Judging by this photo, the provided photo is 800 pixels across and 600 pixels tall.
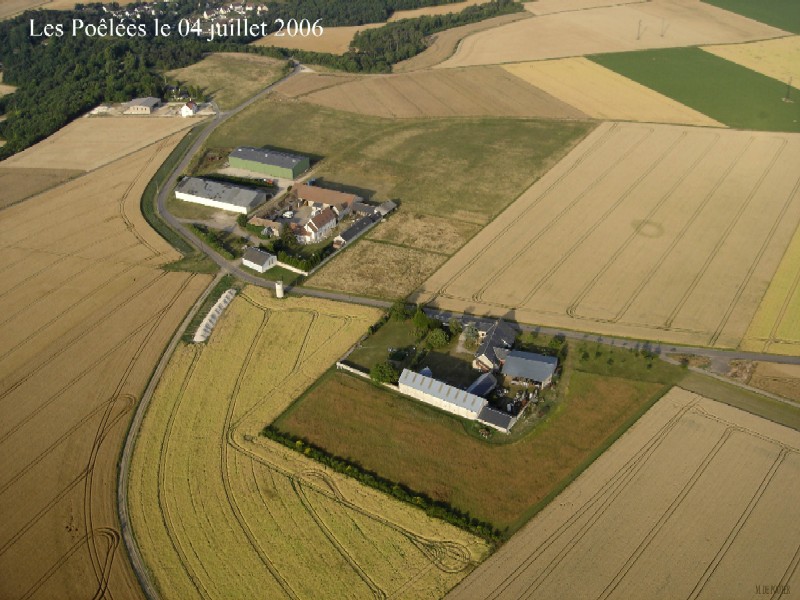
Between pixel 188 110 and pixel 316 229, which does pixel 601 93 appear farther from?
pixel 188 110

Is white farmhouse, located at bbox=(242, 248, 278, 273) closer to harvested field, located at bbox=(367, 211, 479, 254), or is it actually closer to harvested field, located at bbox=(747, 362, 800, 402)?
harvested field, located at bbox=(367, 211, 479, 254)

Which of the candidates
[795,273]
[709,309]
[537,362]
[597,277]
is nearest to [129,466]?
[537,362]

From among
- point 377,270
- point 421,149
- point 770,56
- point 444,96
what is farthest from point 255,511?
point 770,56

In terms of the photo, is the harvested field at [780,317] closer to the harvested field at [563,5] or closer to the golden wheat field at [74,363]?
the golden wheat field at [74,363]

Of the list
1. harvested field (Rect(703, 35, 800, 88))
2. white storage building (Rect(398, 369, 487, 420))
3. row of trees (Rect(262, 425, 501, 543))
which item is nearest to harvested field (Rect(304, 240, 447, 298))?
white storage building (Rect(398, 369, 487, 420))

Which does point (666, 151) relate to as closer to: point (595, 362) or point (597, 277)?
point (597, 277)

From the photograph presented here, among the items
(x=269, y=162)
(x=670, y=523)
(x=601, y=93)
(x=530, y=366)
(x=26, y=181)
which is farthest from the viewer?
(x=601, y=93)
